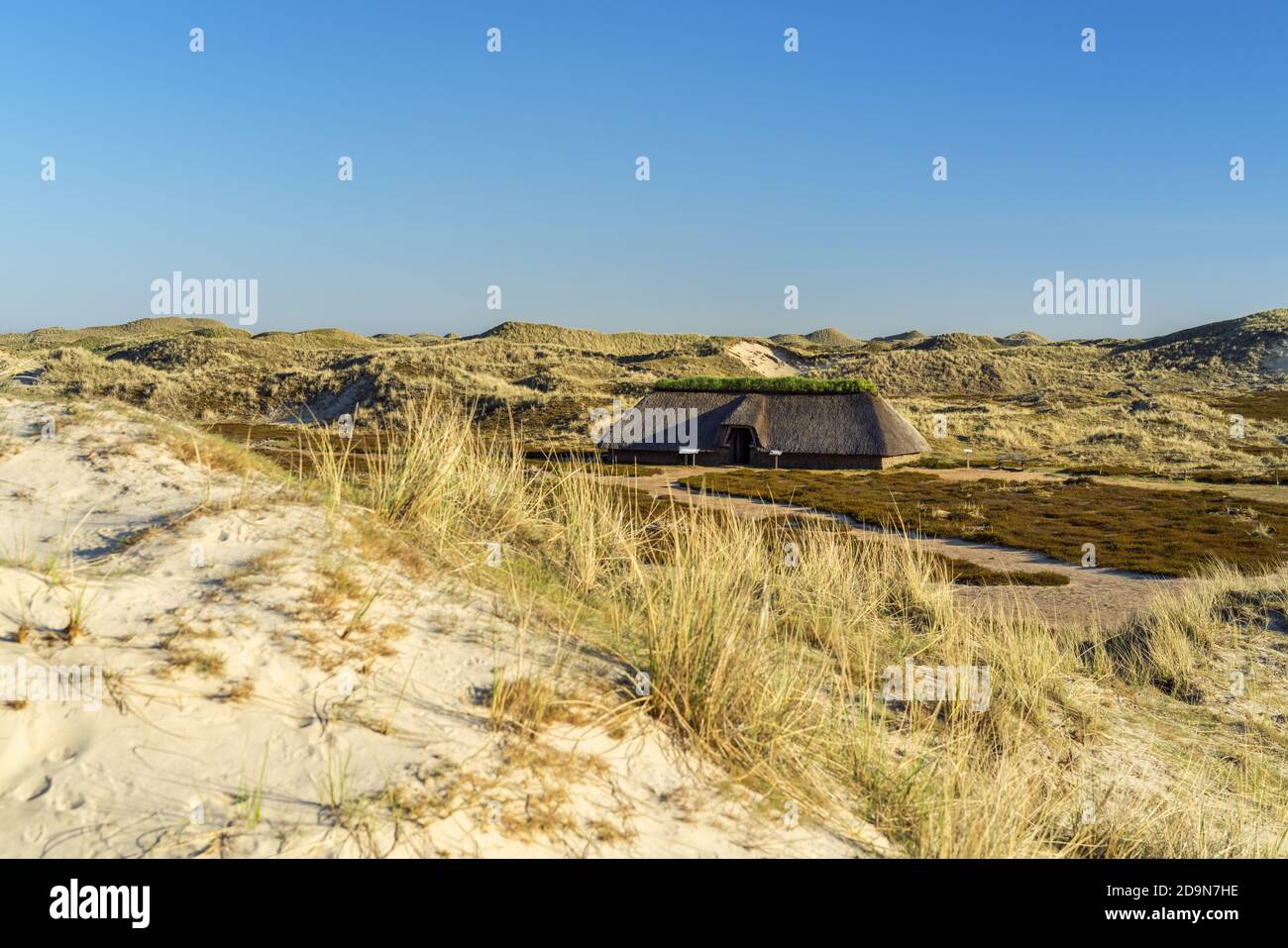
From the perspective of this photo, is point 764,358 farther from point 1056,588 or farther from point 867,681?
point 867,681

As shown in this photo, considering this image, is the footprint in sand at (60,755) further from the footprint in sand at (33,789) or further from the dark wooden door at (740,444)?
the dark wooden door at (740,444)

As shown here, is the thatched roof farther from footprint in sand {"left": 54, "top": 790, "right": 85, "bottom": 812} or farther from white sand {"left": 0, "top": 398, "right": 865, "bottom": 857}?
footprint in sand {"left": 54, "top": 790, "right": 85, "bottom": 812}

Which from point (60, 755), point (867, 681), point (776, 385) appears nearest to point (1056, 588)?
point (867, 681)

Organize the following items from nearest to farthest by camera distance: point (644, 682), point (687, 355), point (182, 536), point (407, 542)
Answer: point (644, 682)
point (182, 536)
point (407, 542)
point (687, 355)

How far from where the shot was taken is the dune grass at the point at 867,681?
16.3ft

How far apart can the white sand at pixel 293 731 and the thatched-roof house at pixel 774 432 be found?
35.6m

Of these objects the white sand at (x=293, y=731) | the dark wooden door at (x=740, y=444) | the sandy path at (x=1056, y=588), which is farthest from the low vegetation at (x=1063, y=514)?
the white sand at (x=293, y=731)

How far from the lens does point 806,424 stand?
138 ft

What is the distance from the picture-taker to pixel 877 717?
6902 mm

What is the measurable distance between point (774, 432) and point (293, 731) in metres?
38.9
